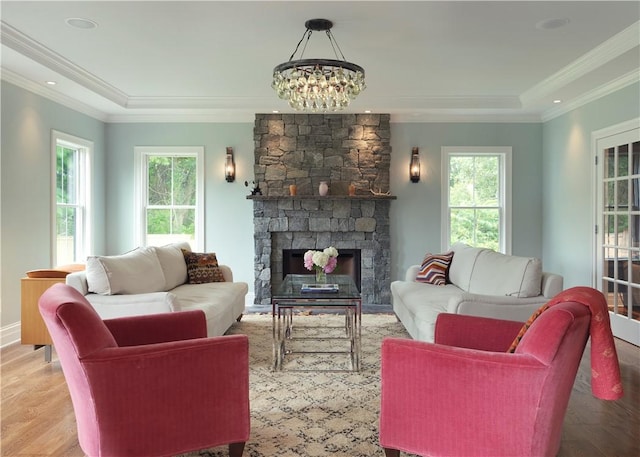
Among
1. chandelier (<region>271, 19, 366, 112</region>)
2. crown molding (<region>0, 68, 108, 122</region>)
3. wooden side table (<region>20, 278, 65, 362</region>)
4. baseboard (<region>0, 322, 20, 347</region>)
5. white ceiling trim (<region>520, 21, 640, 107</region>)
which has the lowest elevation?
baseboard (<region>0, 322, 20, 347</region>)

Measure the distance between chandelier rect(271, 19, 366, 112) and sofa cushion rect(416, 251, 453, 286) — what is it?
2.12m

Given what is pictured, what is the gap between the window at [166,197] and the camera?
6.54 meters

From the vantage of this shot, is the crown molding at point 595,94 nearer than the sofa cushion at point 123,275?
No

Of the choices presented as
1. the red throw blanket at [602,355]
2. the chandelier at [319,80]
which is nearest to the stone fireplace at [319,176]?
the chandelier at [319,80]

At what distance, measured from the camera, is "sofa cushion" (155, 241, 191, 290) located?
451 centimetres

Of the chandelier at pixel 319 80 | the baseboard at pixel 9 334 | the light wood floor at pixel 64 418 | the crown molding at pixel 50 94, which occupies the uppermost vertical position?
the crown molding at pixel 50 94

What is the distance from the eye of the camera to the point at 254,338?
455 centimetres

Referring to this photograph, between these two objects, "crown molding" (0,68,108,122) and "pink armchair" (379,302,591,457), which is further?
"crown molding" (0,68,108,122)

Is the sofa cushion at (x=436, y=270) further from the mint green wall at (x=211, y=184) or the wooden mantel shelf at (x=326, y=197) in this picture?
the mint green wall at (x=211, y=184)

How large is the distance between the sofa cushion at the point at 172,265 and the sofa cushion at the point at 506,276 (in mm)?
2755

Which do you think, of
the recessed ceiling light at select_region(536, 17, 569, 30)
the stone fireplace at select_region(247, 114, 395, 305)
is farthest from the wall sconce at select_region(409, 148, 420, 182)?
the recessed ceiling light at select_region(536, 17, 569, 30)

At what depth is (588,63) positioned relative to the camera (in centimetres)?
435

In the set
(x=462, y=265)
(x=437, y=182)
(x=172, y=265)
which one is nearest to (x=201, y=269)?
(x=172, y=265)

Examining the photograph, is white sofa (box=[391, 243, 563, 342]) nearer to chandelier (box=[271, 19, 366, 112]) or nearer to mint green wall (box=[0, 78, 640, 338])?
chandelier (box=[271, 19, 366, 112])
